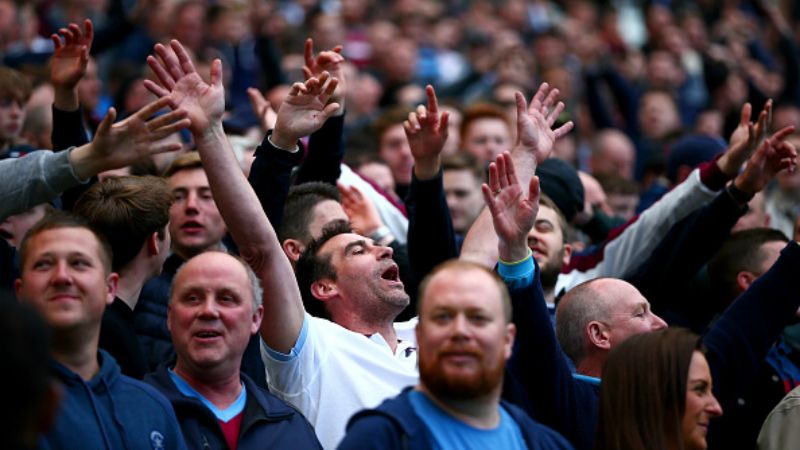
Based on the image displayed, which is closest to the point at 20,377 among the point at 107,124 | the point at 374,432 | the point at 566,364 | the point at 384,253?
the point at 374,432

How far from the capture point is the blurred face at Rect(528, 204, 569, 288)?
18.9ft

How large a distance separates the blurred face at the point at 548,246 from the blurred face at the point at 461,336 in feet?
6.31

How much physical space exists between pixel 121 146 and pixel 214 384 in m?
0.83

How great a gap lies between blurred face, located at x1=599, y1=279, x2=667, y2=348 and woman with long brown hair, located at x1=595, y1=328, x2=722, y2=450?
647 mm

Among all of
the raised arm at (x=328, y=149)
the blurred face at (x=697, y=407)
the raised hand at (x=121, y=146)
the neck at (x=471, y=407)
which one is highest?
the raised arm at (x=328, y=149)

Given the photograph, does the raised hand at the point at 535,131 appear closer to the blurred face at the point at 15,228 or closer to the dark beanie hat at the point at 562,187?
the dark beanie hat at the point at 562,187

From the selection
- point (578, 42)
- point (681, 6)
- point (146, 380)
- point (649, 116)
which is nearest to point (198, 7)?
point (649, 116)

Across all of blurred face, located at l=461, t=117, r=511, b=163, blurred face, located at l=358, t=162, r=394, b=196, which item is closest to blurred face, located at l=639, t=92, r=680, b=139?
blurred face, located at l=461, t=117, r=511, b=163

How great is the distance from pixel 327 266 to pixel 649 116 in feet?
22.3

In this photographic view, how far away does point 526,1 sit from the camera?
15969 mm

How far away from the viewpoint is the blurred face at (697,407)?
4.29 m

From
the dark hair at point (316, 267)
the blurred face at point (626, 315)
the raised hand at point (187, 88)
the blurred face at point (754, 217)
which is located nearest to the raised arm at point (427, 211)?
the dark hair at point (316, 267)

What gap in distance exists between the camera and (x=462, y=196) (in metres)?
7.30

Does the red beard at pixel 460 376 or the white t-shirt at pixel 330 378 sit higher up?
the white t-shirt at pixel 330 378
